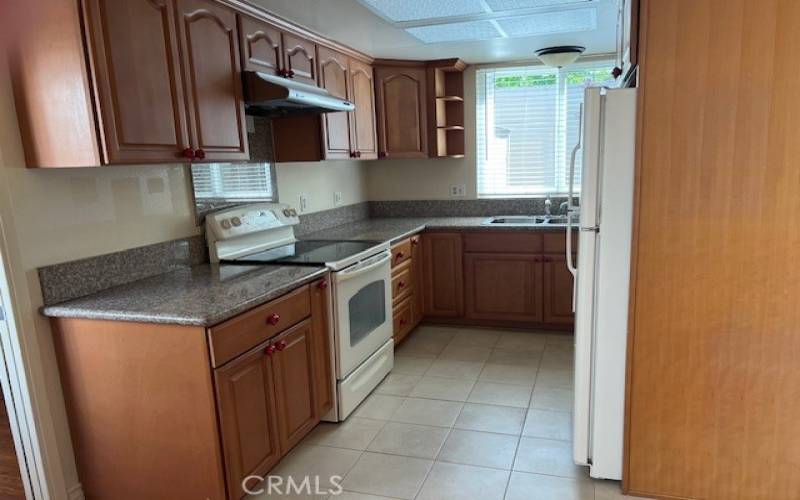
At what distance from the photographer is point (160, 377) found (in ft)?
6.26

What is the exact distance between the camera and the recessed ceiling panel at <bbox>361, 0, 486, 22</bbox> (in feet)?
8.33

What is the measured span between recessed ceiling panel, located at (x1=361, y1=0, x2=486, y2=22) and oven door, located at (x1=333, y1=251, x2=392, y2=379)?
4.31ft

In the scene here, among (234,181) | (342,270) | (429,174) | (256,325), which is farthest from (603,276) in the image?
(429,174)

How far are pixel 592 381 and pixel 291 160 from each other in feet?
7.21

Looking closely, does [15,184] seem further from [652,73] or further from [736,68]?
[736,68]

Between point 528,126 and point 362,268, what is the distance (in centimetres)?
228

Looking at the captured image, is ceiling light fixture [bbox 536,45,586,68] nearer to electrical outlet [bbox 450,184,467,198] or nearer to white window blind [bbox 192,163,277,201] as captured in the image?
electrical outlet [bbox 450,184,467,198]

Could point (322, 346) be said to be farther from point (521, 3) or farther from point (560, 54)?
point (560, 54)

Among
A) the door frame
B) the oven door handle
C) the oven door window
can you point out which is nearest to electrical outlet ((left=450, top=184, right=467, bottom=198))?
the oven door handle

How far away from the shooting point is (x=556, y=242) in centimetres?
386

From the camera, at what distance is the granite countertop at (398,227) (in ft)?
11.8

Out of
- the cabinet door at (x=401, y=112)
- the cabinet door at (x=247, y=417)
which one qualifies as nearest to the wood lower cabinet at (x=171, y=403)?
the cabinet door at (x=247, y=417)

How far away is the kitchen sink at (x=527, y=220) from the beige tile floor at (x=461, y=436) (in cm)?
104

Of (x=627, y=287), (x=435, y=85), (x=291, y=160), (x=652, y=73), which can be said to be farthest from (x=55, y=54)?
(x=435, y=85)
